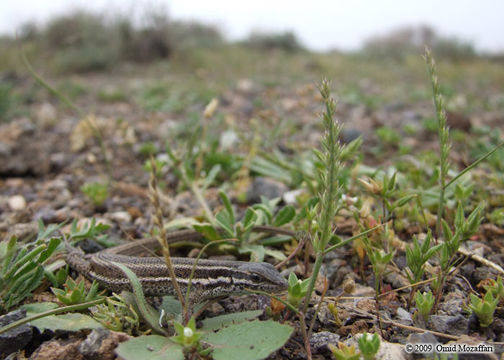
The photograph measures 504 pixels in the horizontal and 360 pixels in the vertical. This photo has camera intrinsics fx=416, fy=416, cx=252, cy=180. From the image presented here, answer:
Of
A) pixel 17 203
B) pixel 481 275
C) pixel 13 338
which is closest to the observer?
pixel 13 338

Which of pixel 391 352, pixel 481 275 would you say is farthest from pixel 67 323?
pixel 481 275

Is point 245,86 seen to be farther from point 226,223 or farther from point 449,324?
point 449,324

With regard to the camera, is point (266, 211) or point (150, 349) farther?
point (266, 211)

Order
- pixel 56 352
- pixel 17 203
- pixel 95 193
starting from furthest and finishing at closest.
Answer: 1. pixel 17 203
2. pixel 95 193
3. pixel 56 352

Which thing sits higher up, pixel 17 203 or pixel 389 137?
pixel 389 137

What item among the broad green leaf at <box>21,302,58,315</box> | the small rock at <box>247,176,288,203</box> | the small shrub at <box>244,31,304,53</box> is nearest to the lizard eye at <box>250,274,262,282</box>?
the broad green leaf at <box>21,302,58,315</box>

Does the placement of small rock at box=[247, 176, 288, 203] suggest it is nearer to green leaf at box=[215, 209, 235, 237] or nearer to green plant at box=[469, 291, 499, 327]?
green leaf at box=[215, 209, 235, 237]

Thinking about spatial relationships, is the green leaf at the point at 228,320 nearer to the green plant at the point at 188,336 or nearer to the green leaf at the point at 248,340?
the green leaf at the point at 248,340

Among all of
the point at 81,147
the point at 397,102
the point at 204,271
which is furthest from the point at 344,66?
the point at 204,271
